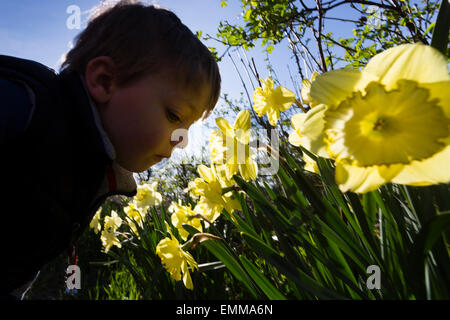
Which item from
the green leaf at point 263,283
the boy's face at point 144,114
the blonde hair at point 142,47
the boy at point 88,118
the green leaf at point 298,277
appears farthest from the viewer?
the blonde hair at point 142,47

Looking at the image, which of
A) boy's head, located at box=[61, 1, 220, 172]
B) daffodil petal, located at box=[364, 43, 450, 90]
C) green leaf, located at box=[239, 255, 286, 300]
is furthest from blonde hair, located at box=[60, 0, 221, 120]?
daffodil petal, located at box=[364, 43, 450, 90]

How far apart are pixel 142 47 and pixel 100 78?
259mm

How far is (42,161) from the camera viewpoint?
0.99 meters

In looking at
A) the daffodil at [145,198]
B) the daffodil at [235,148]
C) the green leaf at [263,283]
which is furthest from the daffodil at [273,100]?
the daffodil at [145,198]

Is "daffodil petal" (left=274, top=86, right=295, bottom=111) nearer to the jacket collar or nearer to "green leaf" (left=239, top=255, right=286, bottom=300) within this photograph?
"green leaf" (left=239, top=255, right=286, bottom=300)

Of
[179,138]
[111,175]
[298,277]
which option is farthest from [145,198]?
[298,277]

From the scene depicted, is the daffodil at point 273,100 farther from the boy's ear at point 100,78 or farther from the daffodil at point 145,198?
the daffodil at point 145,198

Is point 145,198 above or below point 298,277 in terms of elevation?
above

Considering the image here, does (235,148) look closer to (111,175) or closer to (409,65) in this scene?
(409,65)

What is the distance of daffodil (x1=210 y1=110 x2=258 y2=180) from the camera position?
845 millimetres

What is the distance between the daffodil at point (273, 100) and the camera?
1.08 metres

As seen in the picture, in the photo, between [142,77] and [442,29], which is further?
[142,77]

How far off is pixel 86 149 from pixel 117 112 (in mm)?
216
